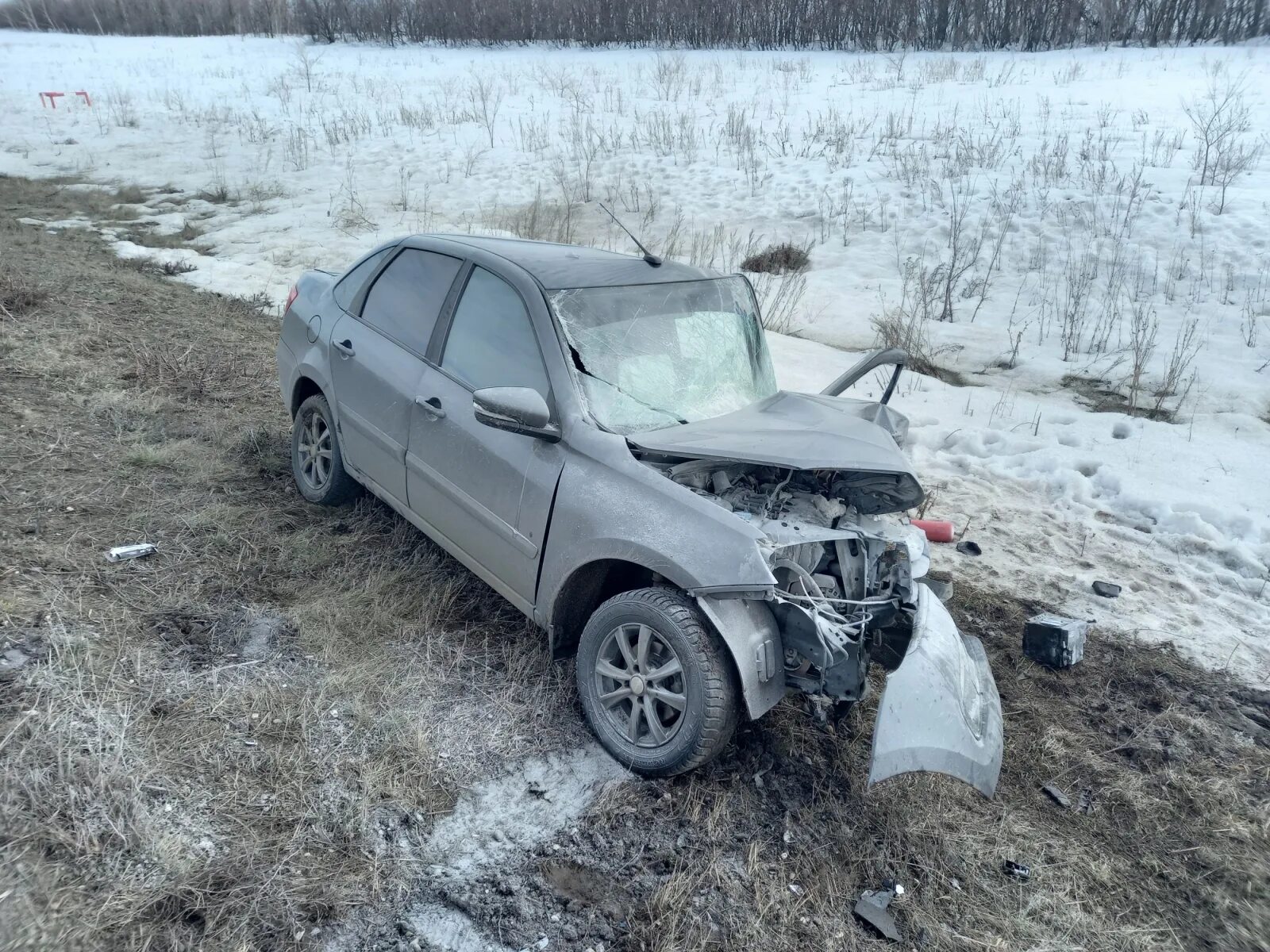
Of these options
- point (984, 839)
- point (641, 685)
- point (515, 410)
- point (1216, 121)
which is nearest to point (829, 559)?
point (641, 685)

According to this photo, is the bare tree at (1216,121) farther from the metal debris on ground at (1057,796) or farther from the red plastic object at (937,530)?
the metal debris on ground at (1057,796)

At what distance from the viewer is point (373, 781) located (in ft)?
9.86

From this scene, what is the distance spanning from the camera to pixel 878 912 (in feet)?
9.03

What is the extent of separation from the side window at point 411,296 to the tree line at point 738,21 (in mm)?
20862

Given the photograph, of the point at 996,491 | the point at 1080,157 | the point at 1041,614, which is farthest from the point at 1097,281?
the point at 1041,614

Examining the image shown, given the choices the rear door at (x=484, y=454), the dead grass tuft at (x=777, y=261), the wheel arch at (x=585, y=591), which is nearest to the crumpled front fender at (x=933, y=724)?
the wheel arch at (x=585, y=591)

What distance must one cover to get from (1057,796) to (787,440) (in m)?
1.72

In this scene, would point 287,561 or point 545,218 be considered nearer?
point 287,561

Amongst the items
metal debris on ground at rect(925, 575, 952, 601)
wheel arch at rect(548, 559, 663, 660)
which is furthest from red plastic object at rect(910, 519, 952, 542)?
wheel arch at rect(548, 559, 663, 660)

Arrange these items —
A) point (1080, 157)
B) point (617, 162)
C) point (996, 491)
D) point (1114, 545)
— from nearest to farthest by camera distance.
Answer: point (1114, 545), point (996, 491), point (1080, 157), point (617, 162)

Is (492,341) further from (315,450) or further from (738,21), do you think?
(738,21)

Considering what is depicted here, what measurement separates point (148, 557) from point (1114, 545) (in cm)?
543

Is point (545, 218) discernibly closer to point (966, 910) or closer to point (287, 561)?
point (287, 561)

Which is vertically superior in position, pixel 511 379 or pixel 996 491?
pixel 511 379
